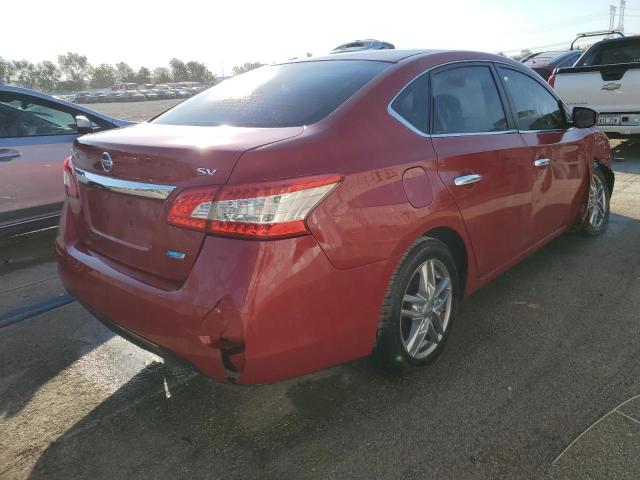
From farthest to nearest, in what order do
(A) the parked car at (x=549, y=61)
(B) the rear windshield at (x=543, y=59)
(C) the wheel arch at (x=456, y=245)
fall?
(B) the rear windshield at (x=543, y=59), (A) the parked car at (x=549, y=61), (C) the wheel arch at (x=456, y=245)

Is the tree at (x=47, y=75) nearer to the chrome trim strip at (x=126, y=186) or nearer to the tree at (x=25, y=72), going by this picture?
the tree at (x=25, y=72)

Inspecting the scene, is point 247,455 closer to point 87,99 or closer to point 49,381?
point 49,381

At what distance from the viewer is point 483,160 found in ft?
9.50

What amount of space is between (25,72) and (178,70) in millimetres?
34847

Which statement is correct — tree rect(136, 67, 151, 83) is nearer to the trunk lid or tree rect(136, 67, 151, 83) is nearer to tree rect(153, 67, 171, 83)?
tree rect(153, 67, 171, 83)

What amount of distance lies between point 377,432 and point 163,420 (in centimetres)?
99

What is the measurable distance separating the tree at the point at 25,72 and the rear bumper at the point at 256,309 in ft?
422

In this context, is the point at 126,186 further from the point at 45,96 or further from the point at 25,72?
the point at 25,72

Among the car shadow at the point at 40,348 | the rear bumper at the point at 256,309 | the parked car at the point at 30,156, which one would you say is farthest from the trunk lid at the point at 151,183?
the parked car at the point at 30,156

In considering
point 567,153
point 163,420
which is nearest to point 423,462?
point 163,420

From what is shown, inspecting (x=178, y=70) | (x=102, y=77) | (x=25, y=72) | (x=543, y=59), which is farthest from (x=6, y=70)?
(x=543, y=59)

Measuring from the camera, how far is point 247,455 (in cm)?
216

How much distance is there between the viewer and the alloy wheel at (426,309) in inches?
102

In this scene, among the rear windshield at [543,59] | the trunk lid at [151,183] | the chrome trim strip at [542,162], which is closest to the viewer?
the trunk lid at [151,183]
